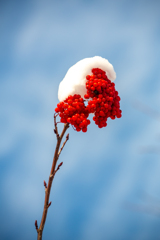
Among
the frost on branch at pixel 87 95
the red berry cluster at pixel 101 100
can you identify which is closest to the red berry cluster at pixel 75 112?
the frost on branch at pixel 87 95

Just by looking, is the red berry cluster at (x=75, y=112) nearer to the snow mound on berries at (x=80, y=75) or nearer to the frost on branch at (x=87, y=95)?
the frost on branch at (x=87, y=95)

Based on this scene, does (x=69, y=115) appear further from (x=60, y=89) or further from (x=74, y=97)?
(x=60, y=89)

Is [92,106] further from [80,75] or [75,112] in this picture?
[80,75]

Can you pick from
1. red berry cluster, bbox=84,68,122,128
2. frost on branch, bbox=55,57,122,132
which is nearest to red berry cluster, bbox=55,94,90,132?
frost on branch, bbox=55,57,122,132

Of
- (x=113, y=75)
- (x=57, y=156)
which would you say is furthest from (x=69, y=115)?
(x=113, y=75)

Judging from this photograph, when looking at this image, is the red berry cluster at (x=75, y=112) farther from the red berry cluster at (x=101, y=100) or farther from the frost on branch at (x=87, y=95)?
the red berry cluster at (x=101, y=100)

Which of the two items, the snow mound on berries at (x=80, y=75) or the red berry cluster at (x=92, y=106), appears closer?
Result: the red berry cluster at (x=92, y=106)

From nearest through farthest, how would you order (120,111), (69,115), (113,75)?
(69,115), (120,111), (113,75)

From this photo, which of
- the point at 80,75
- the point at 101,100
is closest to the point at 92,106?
the point at 101,100

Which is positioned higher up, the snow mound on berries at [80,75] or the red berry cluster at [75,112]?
the snow mound on berries at [80,75]
